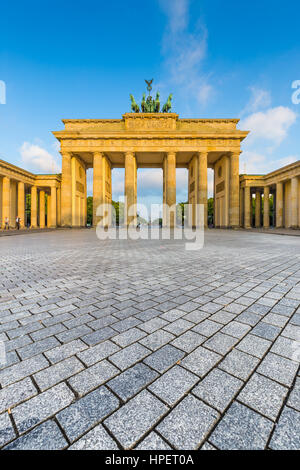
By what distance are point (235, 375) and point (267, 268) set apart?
4.33 metres

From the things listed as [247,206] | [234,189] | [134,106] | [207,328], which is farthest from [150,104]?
[207,328]

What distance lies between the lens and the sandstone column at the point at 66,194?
3120 cm

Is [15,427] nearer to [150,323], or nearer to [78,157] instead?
[150,323]

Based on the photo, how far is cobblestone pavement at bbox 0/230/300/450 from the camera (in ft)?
3.76

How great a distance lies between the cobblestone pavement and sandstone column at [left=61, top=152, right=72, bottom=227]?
29.5 m

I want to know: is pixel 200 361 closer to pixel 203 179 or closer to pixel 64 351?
pixel 64 351

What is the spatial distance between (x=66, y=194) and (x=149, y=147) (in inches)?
551

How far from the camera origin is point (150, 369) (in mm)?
1679

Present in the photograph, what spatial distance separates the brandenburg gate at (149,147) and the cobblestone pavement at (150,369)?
28.4m

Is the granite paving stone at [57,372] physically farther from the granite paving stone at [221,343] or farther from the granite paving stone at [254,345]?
the granite paving stone at [254,345]

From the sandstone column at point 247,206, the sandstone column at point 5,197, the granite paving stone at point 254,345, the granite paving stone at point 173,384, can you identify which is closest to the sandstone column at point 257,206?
the sandstone column at point 247,206

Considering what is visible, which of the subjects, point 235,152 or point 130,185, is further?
point 130,185

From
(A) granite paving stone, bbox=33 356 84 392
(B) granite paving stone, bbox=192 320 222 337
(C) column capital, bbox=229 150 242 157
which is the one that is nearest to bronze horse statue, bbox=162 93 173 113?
(C) column capital, bbox=229 150 242 157

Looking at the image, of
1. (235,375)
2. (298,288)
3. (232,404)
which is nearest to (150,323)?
(235,375)
